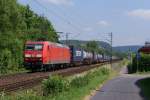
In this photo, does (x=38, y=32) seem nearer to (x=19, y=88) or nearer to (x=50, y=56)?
(x=50, y=56)

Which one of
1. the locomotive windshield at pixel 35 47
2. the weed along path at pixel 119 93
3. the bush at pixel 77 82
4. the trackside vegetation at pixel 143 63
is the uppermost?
the locomotive windshield at pixel 35 47

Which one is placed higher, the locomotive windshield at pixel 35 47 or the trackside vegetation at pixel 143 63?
the locomotive windshield at pixel 35 47

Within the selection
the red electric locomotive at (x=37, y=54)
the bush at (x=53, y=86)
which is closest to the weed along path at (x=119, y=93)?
the bush at (x=53, y=86)

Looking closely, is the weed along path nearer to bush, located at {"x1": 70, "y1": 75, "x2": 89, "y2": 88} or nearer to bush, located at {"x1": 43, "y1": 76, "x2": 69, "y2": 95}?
bush, located at {"x1": 70, "y1": 75, "x2": 89, "y2": 88}

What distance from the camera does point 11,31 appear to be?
5984cm

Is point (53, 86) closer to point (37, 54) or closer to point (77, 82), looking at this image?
point (77, 82)

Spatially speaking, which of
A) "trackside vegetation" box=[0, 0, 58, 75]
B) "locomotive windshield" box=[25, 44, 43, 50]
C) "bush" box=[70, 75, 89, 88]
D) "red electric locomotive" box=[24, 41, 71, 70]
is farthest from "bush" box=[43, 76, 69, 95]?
"trackside vegetation" box=[0, 0, 58, 75]

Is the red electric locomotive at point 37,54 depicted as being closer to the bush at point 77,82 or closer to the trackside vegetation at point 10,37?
the trackside vegetation at point 10,37

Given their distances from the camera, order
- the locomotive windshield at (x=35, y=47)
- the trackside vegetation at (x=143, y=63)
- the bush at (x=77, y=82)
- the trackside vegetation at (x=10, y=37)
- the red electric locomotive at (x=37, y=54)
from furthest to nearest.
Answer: the trackside vegetation at (x=143, y=63)
the trackside vegetation at (x=10, y=37)
the locomotive windshield at (x=35, y=47)
the red electric locomotive at (x=37, y=54)
the bush at (x=77, y=82)

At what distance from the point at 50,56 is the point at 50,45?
115cm

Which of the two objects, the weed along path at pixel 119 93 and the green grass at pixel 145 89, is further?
the green grass at pixel 145 89

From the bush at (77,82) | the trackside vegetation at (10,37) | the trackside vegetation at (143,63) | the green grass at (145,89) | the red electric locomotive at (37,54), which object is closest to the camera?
the green grass at (145,89)

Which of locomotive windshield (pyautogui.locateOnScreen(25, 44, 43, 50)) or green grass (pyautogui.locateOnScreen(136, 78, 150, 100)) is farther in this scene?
locomotive windshield (pyautogui.locateOnScreen(25, 44, 43, 50))

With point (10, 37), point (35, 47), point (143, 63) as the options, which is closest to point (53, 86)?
point (35, 47)
